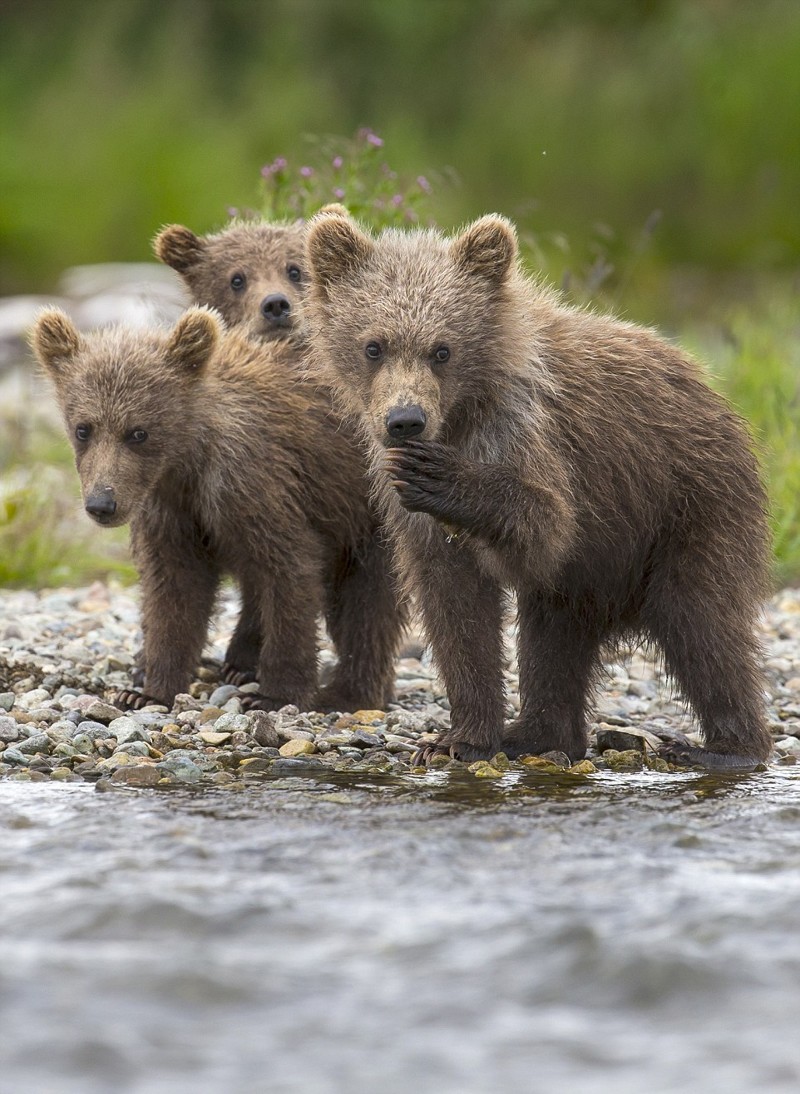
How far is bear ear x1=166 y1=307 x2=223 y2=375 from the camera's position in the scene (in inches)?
248

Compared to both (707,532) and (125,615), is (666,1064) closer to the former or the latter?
(707,532)

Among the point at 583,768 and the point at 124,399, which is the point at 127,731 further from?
the point at 583,768

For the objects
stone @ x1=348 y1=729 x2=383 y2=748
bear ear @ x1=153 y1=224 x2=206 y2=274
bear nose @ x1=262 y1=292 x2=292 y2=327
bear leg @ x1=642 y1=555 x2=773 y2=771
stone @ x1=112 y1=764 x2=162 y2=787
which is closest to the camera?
stone @ x1=112 y1=764 x2=162 y2=787

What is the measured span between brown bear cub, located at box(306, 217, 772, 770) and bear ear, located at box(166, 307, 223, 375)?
0.71m

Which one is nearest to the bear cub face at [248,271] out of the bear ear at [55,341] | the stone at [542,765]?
the bear ear at [55,341]

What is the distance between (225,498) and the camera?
20.5ft

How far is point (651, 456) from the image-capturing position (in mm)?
5578

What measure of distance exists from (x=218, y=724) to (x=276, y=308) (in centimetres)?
219

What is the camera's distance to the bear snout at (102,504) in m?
5.99

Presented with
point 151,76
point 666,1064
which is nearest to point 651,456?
point 666,1064

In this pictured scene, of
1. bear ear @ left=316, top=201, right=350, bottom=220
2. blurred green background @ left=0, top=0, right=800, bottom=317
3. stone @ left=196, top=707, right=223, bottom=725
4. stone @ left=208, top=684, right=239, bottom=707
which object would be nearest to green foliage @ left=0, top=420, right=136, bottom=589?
stone @ left=208, top=684, right=239, bottom=707

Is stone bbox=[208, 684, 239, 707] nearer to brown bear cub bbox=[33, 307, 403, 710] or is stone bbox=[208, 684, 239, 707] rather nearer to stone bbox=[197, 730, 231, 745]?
brown bear cub bbox=[33, 307, 403, 710]

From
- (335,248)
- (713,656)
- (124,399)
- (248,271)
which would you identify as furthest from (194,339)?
(713,656)

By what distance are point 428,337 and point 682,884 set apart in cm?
218
